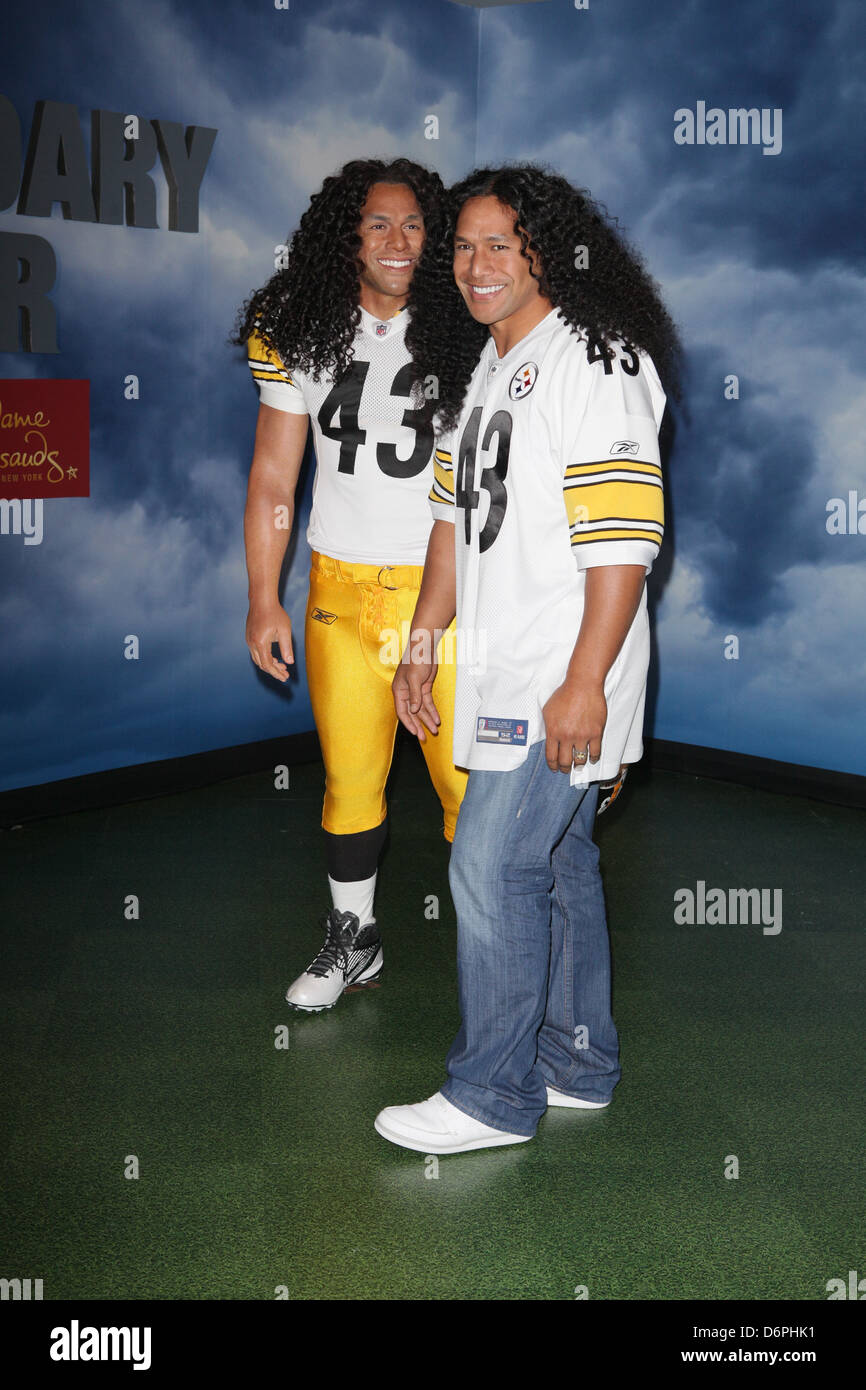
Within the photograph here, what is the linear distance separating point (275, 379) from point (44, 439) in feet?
5.38

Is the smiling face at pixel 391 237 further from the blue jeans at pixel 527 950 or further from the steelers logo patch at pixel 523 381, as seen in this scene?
the blue jeans at pixel 527 950

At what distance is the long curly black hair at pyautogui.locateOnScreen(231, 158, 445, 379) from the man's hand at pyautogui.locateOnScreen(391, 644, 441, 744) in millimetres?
609

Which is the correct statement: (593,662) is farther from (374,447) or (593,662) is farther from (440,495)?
(374,447)

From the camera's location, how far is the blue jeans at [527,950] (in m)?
2.14

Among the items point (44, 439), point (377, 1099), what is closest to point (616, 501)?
point (377, 1099)

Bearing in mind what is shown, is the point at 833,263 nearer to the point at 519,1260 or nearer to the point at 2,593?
the point at 2,593

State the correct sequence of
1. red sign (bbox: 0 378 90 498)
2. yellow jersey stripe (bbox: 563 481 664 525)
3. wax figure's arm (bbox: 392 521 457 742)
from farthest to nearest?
red sign (bbox: 0 378 90 498)
wax figure's arm (bbox: 392 521 457 742)
yellow jersey stripe (bbox: 563 481 664 525)

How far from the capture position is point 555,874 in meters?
2.37

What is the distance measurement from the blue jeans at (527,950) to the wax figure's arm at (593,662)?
0.09m

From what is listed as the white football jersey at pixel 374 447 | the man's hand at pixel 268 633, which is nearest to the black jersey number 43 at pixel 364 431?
the white football jersey at pixel 374 447

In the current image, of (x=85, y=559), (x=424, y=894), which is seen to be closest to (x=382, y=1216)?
(x=424, y=894)

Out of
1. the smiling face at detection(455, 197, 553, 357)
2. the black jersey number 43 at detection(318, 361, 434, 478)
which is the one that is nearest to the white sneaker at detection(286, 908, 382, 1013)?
the black jersey number 43 at detection(318, 361, 434, 478)

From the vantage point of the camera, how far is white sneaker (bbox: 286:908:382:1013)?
2.89 m

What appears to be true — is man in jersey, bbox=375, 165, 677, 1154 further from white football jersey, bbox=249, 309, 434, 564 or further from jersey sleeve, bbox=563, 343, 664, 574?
white football jersey, bbox=249, 309, 434, 564
